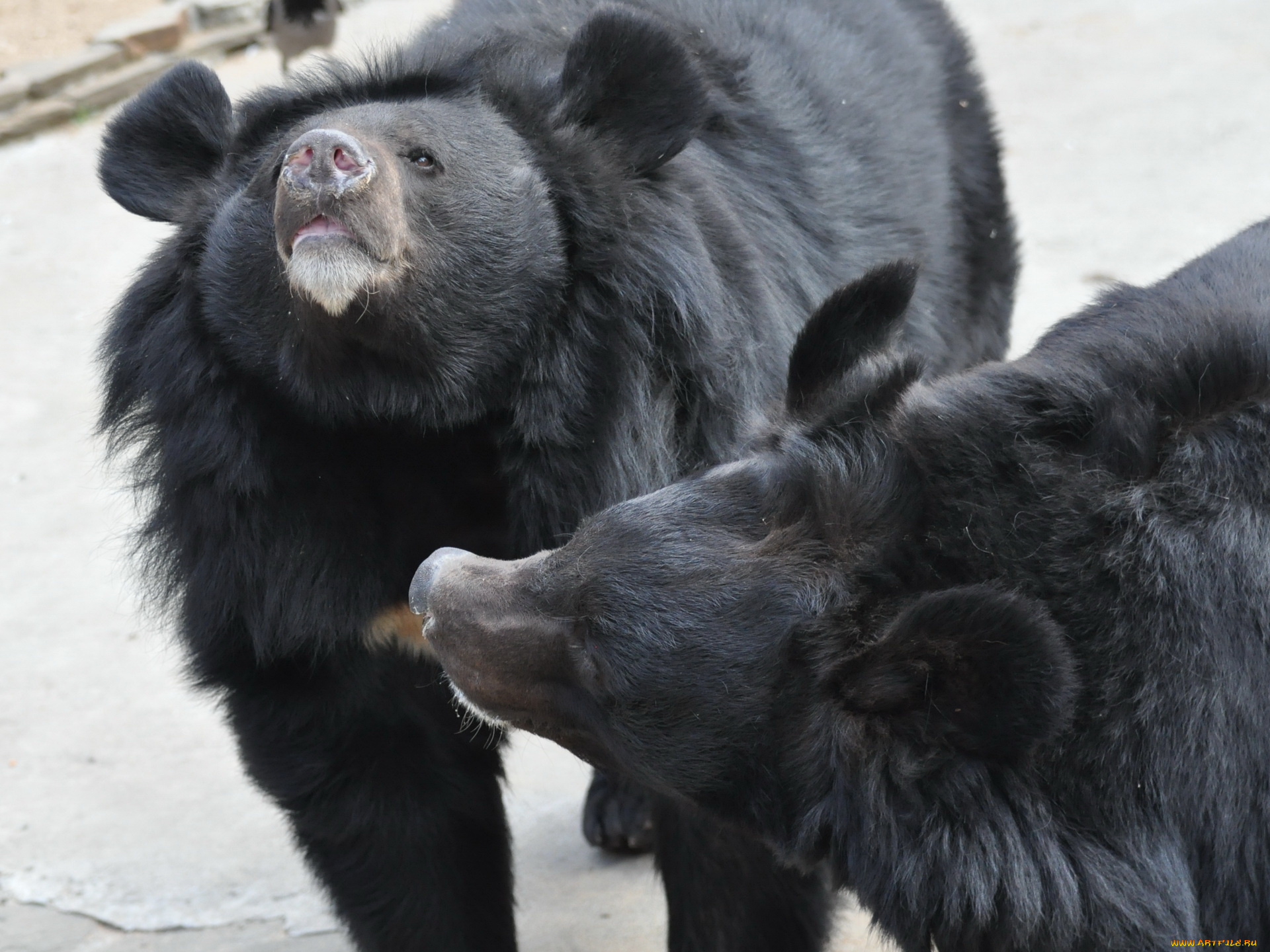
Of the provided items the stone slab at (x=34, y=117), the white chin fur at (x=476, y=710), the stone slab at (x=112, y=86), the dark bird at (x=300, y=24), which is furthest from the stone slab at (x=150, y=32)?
the white chin fur at (x=476, y=710)

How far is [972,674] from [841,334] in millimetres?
847

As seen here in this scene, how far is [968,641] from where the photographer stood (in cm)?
221

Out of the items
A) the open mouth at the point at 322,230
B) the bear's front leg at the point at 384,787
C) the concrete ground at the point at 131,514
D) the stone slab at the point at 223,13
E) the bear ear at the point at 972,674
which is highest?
the open mouth at the point at 322,230

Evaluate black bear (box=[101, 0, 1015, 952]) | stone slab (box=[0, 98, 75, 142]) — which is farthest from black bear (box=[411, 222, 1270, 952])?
stone slab (box=[0, 98, 75, 142])

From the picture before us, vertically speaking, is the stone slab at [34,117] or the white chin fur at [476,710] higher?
the white chin fur at [476,710]

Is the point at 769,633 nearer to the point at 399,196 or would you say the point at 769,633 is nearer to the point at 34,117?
the point at 399,196

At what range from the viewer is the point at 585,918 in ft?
13.5

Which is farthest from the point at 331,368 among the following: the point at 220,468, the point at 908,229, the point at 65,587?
the point at 65,587

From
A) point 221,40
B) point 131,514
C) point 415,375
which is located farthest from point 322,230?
point 221,40

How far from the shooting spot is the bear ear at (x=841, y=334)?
2832 mm

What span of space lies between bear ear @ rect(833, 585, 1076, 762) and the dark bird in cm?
553

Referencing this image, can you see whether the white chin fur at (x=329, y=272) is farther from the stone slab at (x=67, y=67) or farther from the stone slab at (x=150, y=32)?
the stone slab at (x=150, y=32)

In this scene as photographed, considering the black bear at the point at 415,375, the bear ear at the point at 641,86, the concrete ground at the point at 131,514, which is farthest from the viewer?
the concrete ground at the point at 131,514

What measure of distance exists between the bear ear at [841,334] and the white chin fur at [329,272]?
88 centimetres
